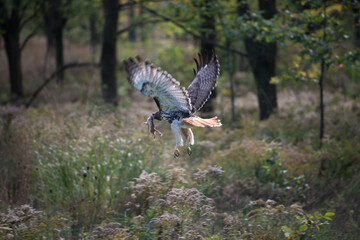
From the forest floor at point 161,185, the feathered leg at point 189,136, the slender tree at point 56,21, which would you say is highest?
the slender tree at point 56,21

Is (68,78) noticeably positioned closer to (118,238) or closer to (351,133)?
(351,133)

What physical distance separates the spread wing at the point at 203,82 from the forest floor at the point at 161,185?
99cm

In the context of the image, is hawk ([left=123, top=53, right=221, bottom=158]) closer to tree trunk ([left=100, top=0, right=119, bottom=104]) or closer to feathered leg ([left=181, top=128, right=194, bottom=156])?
feathered leg ([left=181, top=128, right=194, bottom=156])

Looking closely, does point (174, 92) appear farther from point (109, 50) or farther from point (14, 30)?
point (14, 30)

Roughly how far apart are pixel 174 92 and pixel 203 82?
1.30 meters

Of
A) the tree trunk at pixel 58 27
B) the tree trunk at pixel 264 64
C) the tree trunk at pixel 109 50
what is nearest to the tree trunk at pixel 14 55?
the tree trunk at pixel 58 27

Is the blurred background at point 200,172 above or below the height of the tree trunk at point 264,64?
below

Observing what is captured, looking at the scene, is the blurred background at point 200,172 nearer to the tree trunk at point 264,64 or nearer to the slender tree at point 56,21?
the tree trunk at point 264,64

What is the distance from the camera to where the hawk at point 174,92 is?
13.7ft

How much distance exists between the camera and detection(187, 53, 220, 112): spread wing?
17.4 feet

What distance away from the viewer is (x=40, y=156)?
6074 mm

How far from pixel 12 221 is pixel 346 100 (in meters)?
9.92

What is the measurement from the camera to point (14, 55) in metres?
14.3

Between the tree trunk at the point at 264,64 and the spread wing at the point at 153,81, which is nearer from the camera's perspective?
the spread wing at the point at 153,81
